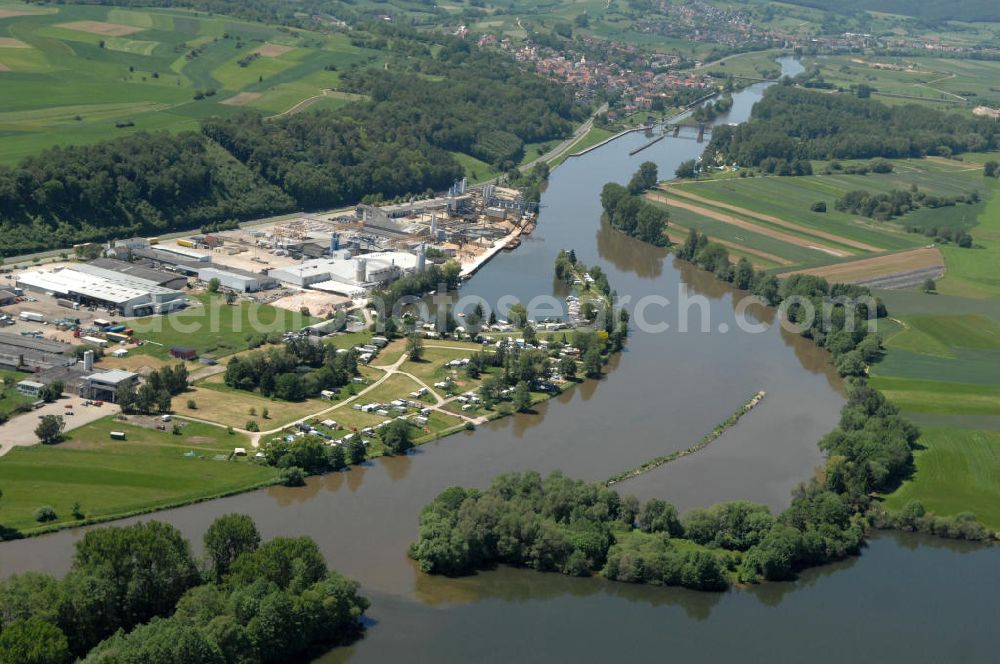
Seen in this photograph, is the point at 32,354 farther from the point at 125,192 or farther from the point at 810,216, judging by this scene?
the point at 810,216

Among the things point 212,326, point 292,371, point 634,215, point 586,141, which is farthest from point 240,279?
point 586,141

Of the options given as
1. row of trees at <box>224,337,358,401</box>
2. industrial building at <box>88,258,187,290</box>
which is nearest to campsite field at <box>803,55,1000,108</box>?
industrial building at <box>88,258,187,290</box>

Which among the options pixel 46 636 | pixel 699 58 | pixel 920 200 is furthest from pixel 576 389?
pixel 699 58

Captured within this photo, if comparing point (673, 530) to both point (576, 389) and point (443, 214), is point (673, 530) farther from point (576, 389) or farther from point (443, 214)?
point (443, 214)

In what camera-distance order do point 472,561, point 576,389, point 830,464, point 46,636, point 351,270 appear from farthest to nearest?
point 351,270
point 576,389
point 830,464
point 472,561
point 46,636

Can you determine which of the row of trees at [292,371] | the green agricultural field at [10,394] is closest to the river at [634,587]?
the row of trees at [292,371]

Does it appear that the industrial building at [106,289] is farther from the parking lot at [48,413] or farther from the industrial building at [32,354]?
the parking lot at [48,413]
